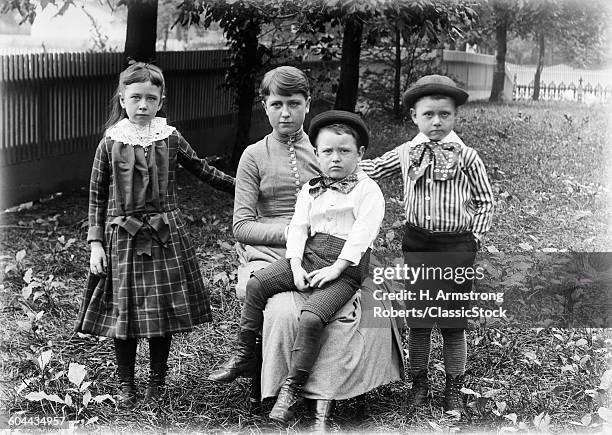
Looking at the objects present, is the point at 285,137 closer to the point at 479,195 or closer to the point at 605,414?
the point at 479,195

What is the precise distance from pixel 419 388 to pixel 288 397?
76cm

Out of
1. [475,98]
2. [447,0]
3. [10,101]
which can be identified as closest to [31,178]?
[10,101]

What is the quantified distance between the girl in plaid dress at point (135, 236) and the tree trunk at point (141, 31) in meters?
3.98

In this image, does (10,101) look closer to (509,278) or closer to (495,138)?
(509,278)

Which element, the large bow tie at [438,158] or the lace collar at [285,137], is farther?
the lace collar at [285,137]

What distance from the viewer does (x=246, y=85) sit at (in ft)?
31.0

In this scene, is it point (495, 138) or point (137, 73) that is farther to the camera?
point (495, 138)

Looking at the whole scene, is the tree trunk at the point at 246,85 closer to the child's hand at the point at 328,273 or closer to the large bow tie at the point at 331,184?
the large bow tie at the point at 331,184

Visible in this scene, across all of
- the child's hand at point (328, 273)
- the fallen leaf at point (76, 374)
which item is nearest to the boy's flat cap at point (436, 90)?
the child's hand at point (328, 273)

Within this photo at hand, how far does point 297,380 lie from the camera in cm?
331

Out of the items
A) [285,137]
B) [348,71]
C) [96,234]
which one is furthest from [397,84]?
[96,234]

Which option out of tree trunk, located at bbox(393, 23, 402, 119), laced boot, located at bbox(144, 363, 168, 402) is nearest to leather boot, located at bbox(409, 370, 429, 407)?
laced boot, located at bbox(144, 363, 168, 402)

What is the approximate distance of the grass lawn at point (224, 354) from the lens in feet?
11.8

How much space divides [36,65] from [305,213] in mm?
5821
